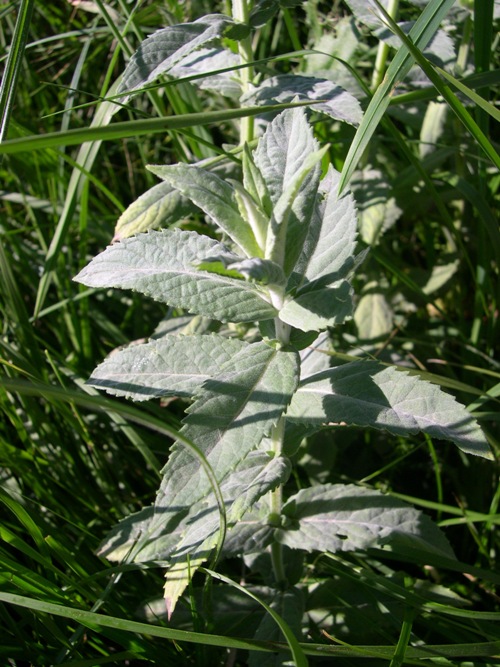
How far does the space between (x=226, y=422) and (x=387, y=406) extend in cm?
35

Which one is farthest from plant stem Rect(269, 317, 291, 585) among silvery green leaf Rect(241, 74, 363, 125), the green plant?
silvery green leaf Rect(241, 74, 363, 125)

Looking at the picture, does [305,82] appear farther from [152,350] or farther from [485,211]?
[152,350]

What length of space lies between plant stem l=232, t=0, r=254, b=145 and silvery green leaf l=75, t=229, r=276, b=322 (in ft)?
1.93

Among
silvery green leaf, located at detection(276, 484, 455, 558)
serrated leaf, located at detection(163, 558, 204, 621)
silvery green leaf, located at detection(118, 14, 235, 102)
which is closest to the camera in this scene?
serrated leaf, located at detection(163, 558, 204, 621)

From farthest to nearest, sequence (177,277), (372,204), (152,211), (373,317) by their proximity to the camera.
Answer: (373,317) → (372,204) → (152,211) → (177,277)

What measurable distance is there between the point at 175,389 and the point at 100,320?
1.20 m

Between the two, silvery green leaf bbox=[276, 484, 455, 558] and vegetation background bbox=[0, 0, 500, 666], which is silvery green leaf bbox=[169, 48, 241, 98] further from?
silvery green leaf bbox=[276, 484, 455, 558]

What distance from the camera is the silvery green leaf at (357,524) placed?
1585mm

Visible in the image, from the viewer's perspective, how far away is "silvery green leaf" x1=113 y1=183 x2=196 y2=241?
192 centimetres

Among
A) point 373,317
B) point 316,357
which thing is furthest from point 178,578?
point 373,317

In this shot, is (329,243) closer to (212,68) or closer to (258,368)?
(258,368)

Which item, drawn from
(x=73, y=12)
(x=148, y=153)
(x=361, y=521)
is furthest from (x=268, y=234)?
(x=73, y=12)

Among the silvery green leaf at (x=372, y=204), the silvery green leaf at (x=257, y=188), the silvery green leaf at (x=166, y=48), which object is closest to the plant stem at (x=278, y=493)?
the silvery green leaf at (x=257, y=188)

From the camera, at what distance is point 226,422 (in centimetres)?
126
